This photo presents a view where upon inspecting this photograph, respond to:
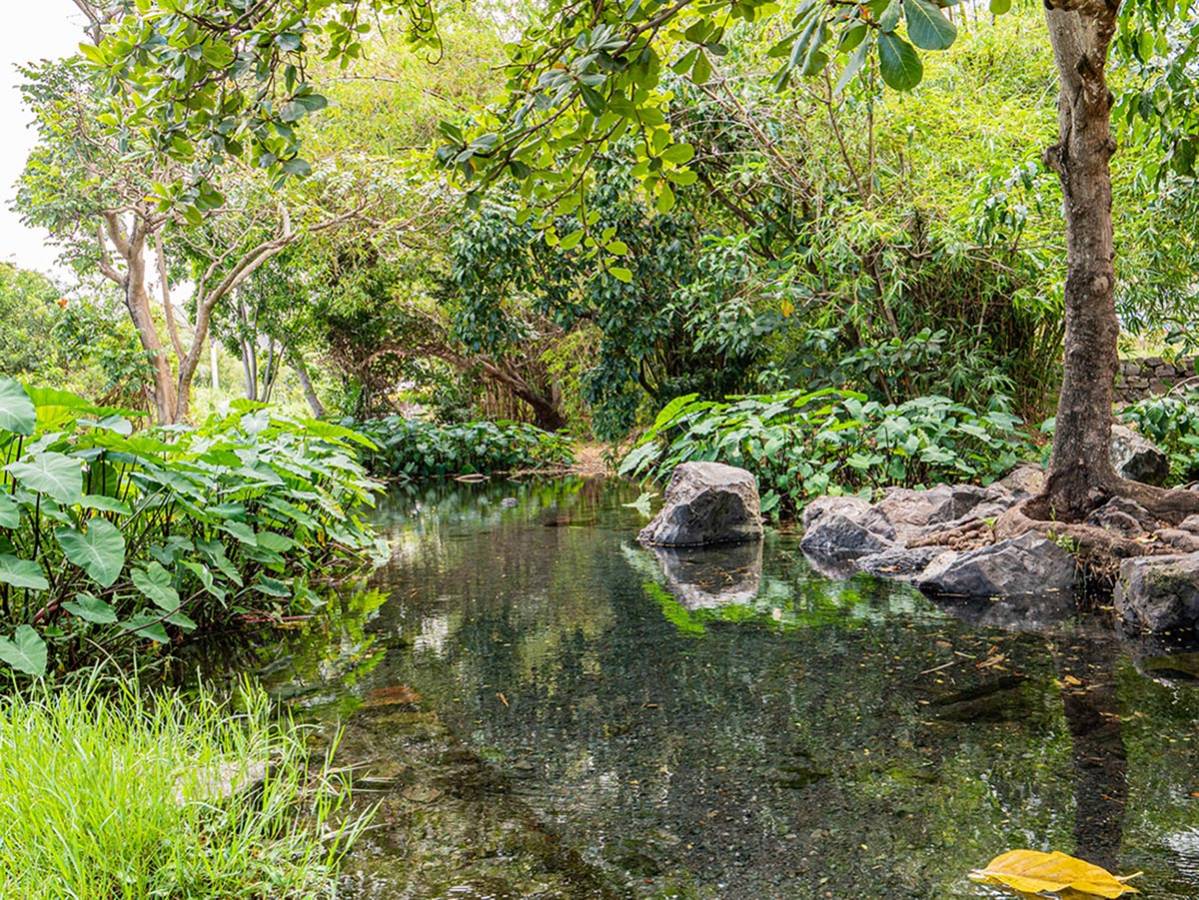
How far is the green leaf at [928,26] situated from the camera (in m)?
1.09

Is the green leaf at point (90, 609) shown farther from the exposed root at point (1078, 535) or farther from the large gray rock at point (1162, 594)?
the exposed root at point (1078, 535)

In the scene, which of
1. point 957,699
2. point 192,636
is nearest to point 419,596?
point 192,636

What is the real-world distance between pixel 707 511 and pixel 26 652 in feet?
12.9

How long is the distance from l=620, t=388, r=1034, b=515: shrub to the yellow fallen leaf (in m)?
4.42

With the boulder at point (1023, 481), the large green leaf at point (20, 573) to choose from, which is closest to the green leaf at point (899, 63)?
the large green leaf at point (20, 573)

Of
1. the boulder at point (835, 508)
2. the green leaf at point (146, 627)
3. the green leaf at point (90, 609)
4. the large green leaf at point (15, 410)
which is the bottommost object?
the green leaf at point (146, 627)

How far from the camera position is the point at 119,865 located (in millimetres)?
1445

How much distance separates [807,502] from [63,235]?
→ 10024 mm

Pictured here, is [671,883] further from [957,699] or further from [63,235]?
[63,235]

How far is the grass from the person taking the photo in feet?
4.64

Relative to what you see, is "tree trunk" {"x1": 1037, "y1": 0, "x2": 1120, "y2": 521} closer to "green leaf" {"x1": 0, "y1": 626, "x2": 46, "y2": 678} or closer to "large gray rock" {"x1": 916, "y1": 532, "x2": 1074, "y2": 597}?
"large gray rock" {"x1": 916, "y1": 532, "x2": 1074, "y2": 597}

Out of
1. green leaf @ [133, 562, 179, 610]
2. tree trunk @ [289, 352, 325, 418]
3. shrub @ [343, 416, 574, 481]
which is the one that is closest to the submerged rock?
green leaf @ [133, 562, 179, 610]

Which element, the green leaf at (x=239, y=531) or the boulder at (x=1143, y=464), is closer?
the green leaf at (x=239, y=531)

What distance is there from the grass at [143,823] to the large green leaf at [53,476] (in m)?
0.71
